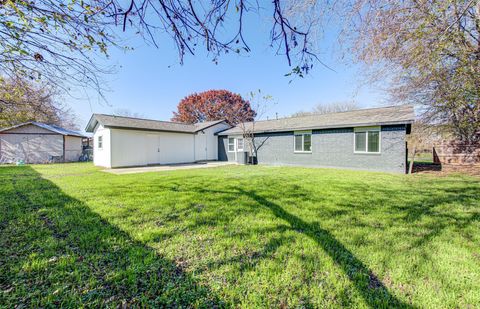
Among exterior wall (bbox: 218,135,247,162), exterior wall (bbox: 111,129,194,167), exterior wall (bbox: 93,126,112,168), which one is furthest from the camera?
exterior wall (bbox: 218,135,247,162)

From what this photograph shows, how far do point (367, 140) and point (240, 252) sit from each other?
1050 centimetres

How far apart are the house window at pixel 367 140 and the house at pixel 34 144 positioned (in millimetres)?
21629

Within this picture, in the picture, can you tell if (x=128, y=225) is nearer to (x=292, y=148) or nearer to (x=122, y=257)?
(x=122, y=257)

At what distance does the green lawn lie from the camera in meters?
1.86

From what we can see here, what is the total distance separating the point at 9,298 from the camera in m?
1.79

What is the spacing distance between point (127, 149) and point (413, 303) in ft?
46.8

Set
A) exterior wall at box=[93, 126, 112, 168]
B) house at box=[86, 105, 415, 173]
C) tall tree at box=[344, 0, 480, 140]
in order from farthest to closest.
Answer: exterior wall at box=[93, 126, 112, 168] < house at box=[86, 105, 415, 173] < tall tree at box=[344, 0, 480, 140]

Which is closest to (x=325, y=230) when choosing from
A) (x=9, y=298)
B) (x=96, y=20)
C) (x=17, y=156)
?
(x=9, y=298)

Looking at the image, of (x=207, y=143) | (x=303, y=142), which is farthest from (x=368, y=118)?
(x=207, y=143)

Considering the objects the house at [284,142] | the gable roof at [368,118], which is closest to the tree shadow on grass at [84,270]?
the house at [284,142]

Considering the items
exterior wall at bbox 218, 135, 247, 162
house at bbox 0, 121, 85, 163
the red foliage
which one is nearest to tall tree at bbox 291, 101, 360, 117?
the red foliage

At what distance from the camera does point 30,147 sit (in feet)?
54.4

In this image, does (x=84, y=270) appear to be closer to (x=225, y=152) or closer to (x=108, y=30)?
(x=108, y=30)

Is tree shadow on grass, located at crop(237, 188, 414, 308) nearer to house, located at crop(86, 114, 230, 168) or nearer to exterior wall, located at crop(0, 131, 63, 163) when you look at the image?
house, located at crop(86, 114, 230, 168)
